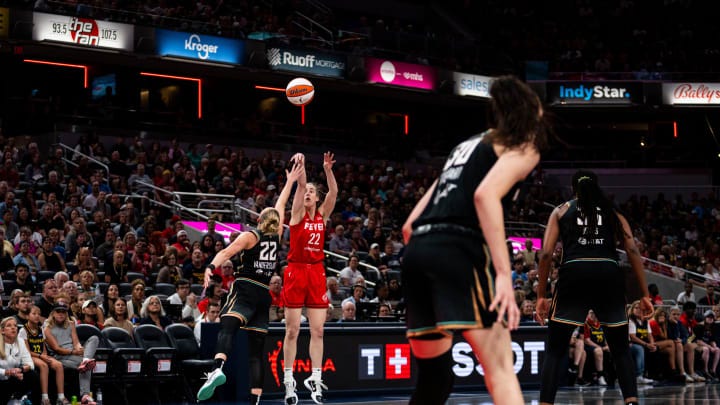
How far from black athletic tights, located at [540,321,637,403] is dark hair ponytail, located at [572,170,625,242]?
0.82 metres

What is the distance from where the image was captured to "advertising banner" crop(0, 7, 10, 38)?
24.3 meters

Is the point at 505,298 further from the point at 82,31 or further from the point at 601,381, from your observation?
the point at 82,31

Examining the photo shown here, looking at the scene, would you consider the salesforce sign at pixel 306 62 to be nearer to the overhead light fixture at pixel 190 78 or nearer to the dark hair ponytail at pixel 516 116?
the overhead light fixture at pixel 190 78

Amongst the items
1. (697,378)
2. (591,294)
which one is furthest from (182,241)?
(591,294)

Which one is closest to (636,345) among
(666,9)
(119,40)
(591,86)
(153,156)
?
(153,156)

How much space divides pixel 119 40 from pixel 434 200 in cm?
2257

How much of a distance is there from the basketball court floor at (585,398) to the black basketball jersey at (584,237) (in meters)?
3.92

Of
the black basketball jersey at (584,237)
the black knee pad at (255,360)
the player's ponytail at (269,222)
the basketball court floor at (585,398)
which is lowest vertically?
the basketball court floor at (585,398)

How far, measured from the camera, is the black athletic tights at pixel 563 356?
307 inches

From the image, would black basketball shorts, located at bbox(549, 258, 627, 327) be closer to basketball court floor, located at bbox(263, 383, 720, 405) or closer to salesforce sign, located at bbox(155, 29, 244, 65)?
basketball court floor, located at bbox(263, 383, 720, 405)

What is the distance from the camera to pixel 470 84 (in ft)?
115

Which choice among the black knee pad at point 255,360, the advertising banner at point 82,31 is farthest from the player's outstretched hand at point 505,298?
the advertising banner at point 82,31

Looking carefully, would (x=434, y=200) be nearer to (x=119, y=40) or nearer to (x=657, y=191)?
(x=119, y=40)

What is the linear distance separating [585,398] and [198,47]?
18.4m
